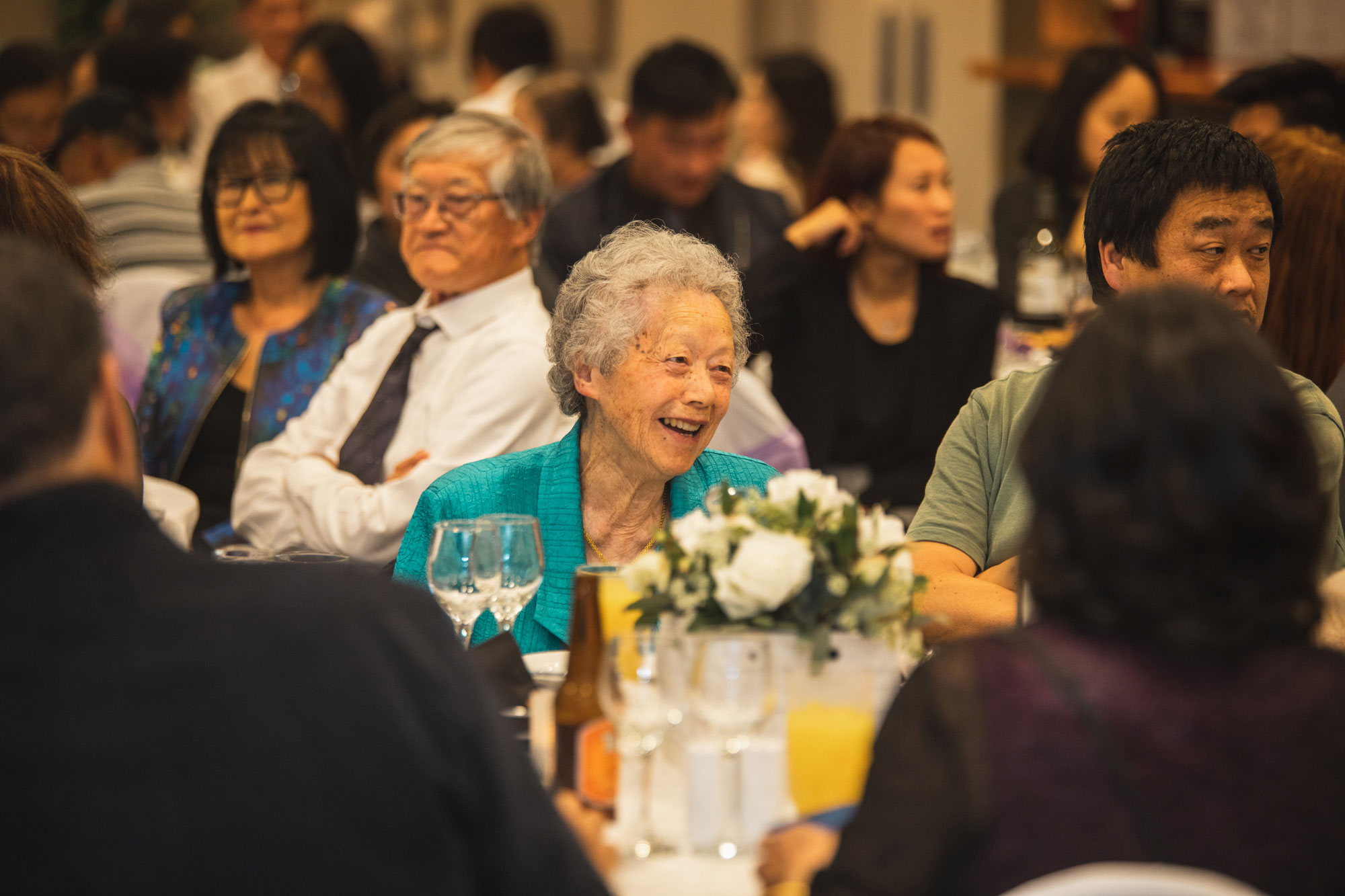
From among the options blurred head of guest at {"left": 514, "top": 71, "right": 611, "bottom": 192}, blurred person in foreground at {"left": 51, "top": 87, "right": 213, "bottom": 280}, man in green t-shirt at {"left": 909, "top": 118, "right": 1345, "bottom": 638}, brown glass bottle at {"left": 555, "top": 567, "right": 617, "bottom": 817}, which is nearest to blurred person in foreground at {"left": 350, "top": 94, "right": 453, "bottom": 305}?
blurred person in foreground at {"left": 51, "top": 87, "right": 213, "bottom": 280}

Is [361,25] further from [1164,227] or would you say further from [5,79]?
[1164,227]

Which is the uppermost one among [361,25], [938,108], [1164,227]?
[361,25]

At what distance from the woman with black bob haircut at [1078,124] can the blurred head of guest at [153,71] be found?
Result: 3.74 metres

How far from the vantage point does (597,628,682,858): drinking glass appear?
156cm

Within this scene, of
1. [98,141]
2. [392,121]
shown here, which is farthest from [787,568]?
[98,141]

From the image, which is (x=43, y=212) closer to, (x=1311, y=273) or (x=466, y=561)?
(x=466, y=561)

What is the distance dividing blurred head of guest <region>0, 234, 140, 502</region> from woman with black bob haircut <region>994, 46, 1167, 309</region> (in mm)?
4328

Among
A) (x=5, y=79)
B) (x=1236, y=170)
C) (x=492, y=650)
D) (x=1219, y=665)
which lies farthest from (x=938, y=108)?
(x=1219, y=665)

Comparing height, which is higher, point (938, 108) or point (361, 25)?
point (361, 25)

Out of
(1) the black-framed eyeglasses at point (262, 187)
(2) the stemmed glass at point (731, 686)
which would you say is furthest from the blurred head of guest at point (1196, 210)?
(1) the black-framed eyeglasses at point (262, 187)

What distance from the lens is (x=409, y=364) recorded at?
3477 mm

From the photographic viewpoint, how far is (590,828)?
157cm

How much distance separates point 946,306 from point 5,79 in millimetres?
4208

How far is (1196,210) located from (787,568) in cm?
119
